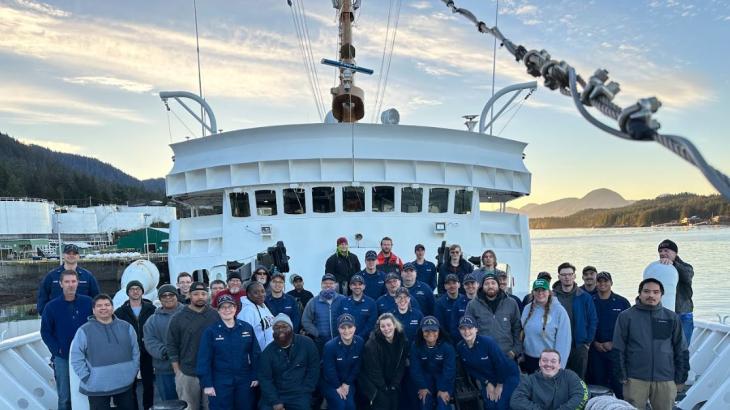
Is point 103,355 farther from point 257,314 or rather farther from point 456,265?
point 456,265

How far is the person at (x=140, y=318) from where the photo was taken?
561cm

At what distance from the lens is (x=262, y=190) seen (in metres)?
9.91

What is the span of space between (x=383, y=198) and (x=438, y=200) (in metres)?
1.14

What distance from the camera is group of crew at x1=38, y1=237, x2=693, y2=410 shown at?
4699mm

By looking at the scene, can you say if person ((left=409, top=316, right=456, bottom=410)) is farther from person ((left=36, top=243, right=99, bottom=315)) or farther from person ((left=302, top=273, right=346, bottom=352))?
person ((left=36, top=243, right=99, bottom=315))

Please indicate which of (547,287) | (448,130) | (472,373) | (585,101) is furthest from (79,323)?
(448,130)

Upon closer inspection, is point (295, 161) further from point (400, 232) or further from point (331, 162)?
point (400, 232)

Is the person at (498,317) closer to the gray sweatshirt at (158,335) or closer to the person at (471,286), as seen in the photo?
the person at (471,286)

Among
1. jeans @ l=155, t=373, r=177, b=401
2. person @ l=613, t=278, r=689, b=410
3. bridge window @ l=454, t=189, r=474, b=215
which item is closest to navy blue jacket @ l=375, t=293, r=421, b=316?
person @ l=613, t=278, r=689, b=410

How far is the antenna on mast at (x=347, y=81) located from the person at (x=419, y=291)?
661 centimetres

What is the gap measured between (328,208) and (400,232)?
4.85 ft

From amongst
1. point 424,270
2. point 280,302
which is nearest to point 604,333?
point 424,270

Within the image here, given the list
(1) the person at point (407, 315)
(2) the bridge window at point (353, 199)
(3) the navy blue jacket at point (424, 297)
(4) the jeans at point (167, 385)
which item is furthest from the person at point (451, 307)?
(2) the bridge window at point (353, 199)

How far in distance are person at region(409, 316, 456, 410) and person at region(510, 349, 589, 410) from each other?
821 mm
